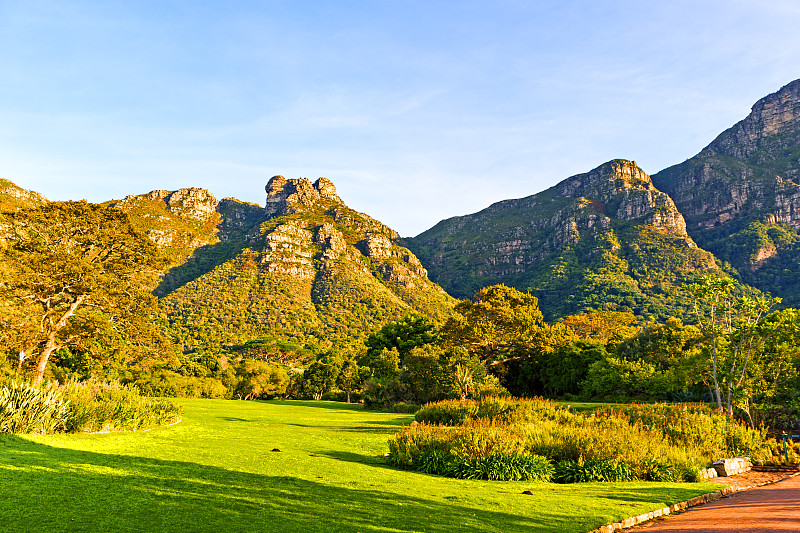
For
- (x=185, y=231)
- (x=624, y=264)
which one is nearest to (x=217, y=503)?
(x=624, y=264)

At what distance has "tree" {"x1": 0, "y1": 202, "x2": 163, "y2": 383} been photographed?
80.3ft

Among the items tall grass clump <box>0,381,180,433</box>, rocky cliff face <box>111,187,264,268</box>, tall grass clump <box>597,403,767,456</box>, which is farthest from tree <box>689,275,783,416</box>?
rocky cliff face <box>111,187,264,268</box>

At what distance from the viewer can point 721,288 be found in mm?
22391

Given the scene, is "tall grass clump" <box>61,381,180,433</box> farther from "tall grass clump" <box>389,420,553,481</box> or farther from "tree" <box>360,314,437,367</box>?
"tree" <box>360,314,437,367</box>

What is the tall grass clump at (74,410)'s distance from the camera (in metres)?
12.2

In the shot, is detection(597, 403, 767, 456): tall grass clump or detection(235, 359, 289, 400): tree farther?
detection(235, 359, 289, 400): tree

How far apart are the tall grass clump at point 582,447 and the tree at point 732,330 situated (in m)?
6.66

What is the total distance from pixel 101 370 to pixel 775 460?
146ft

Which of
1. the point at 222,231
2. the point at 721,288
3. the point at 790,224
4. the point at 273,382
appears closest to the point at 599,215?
the point at 790,224

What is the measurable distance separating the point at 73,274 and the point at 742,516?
29.8 metres

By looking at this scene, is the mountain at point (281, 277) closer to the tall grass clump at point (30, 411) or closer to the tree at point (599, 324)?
the tree at point (599, 324)

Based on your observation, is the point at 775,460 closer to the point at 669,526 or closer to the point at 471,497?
the point at 669,526

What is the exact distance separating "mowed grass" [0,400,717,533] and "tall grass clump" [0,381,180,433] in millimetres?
889

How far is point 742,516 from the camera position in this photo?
7.43 m
